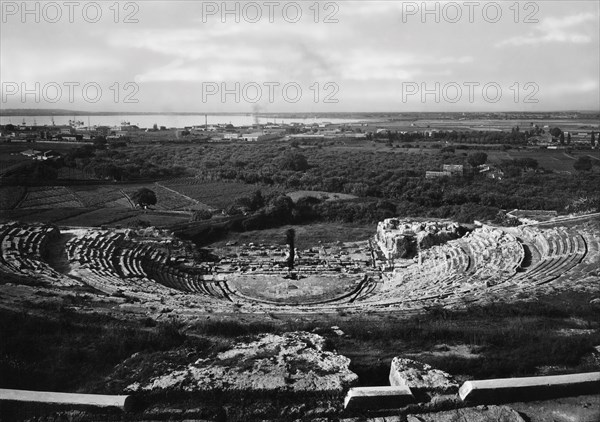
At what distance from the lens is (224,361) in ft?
24.1

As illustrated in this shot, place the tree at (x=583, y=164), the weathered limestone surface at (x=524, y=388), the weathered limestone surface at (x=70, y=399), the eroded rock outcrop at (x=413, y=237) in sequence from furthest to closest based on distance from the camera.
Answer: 1. the tree at (x=583, y=164)
2. the eroded rock outcrop at (x=413, y=237)
3. the weathered limestone surface at (x=524, y=388)
4. the weathered limestone surface at (x=70, y=399)

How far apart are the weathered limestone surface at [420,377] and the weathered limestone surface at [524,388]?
27 cm

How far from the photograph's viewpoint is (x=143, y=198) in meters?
35.2

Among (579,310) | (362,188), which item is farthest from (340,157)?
(579,310)

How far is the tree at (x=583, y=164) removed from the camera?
39.0m

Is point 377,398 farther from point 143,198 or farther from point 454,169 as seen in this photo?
point 454,169

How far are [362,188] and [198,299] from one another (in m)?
28.8

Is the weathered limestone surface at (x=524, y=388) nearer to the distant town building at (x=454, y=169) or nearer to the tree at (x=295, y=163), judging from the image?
the distant town building at (x=454, y=169)

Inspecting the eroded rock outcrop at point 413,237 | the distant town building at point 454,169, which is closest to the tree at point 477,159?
the distant town building at point 454,169

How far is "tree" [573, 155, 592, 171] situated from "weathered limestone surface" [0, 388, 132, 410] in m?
44.3

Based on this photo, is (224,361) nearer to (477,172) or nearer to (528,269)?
(528,269)

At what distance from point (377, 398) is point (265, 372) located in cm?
188

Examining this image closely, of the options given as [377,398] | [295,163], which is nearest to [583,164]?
[295,163]

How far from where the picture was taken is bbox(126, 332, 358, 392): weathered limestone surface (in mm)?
6516
